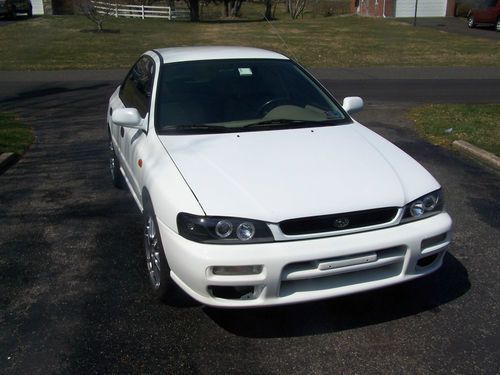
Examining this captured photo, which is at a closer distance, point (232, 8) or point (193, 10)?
point (193, 10)

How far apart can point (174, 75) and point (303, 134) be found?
4.16 ft

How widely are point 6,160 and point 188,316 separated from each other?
172 inches

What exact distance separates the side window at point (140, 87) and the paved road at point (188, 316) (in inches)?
41.3

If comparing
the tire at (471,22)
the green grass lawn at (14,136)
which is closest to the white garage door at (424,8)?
the tire at (471,22)

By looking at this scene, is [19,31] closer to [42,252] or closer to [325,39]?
[325,39]

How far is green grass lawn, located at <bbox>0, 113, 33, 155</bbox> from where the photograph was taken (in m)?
7.40

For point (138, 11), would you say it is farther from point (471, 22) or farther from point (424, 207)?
point (424, 207)

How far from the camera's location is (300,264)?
119 inches

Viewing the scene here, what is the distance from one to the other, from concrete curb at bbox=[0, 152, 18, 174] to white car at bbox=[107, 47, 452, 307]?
300 centimetres

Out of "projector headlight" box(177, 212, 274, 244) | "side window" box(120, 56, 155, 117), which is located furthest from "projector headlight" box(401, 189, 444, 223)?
"side window" box(120, 56, 155, 117)

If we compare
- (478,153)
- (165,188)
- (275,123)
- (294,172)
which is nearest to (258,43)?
(478,153)

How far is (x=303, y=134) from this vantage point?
4.09 m

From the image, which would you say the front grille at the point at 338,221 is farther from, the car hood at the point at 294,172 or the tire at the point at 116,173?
the tire at the point at 116,173

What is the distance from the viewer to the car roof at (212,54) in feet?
15.8
